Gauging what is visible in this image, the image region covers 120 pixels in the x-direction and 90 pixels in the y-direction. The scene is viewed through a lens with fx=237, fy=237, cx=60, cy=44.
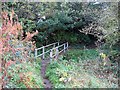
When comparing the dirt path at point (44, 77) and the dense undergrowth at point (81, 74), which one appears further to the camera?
the dirt path at point (44, 77)

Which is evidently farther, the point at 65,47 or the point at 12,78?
the point at 65,47

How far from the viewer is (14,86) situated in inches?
170

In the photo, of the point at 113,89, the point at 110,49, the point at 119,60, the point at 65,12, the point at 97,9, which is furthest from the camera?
the point at 65,12

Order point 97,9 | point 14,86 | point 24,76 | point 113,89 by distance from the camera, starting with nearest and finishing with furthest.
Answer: point 14,86, point 24,76, point 113,89, point 97,9

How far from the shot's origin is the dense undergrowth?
5059 mm

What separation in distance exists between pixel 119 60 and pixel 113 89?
8.23ft

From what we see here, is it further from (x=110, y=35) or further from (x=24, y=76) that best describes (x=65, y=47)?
(x=24, y=76)

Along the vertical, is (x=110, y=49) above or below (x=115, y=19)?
below

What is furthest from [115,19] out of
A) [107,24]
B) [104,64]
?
[104,64]

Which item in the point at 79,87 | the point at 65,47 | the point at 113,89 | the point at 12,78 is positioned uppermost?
the point at 12,78

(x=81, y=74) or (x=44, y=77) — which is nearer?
(x=44, y=77)

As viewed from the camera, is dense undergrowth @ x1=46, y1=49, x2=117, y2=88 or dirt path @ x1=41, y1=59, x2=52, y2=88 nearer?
dense undergrowth @ x1=46, y1=49, x2=117, y2=88

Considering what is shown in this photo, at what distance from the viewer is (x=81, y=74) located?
6418mm

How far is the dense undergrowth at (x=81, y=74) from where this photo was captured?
16.6 feet
